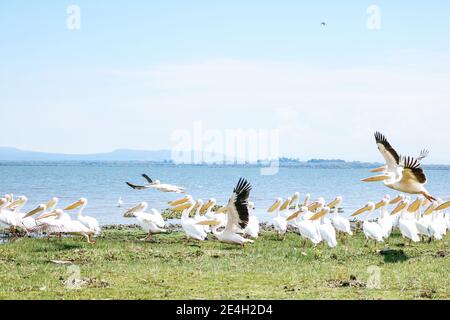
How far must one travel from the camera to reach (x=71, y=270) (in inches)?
404

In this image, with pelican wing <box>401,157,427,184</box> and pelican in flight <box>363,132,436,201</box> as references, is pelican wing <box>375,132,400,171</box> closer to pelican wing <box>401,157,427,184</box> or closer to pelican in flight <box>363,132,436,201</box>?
pelican in flight <box>363,132,436,201</box>

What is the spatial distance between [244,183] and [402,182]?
2.71 metres

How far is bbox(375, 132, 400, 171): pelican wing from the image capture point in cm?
1018

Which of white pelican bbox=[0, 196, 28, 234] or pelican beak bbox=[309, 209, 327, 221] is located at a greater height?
pelican beak bbox=[309, 209, 327, 221]

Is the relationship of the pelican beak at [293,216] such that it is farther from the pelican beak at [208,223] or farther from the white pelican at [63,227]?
the white pelican at [63,227]

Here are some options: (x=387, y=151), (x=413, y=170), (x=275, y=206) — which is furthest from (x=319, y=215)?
(x=413, y=170)

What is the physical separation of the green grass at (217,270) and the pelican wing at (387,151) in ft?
5.80

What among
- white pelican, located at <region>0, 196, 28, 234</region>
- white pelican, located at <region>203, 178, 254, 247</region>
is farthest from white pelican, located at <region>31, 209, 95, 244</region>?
white pelican, located at <region>203, 178, 254, 247</region>

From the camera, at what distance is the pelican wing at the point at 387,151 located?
10180 millimetres

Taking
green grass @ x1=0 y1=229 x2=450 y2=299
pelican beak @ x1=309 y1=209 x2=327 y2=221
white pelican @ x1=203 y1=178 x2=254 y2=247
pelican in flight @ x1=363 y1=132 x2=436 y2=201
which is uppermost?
pelican in flight @ x1=363 y1=132 x2=436 y2=201

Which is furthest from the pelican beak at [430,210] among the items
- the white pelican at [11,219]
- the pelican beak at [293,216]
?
the white pelican at [11,219]
